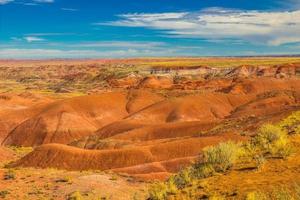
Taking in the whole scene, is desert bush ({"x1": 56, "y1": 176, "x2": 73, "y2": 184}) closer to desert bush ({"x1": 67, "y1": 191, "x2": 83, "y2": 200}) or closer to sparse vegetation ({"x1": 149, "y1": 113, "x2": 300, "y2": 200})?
desert bush ({"x1": 67, "y1": 191, "x2": 83, "y2": 200})

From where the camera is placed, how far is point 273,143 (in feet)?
56.7

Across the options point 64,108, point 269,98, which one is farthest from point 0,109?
point 269,98

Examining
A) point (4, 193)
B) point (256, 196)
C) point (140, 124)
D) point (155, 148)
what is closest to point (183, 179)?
point (256, 196)

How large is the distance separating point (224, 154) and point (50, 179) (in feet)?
56.9

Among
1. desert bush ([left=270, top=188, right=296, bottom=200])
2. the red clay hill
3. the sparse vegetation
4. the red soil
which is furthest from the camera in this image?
the red soil

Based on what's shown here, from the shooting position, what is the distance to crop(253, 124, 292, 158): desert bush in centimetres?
1588

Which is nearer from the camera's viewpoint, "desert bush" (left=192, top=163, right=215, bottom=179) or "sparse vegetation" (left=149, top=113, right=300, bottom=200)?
"sparse vegetation" (left=149, top=113, right=300, bottom=200)

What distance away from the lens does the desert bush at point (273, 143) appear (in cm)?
1588

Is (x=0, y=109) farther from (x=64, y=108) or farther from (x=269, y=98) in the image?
(x=269, y=98)

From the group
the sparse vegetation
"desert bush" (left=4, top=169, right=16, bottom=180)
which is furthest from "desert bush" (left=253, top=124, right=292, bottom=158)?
"desert bush" (left=4, top=169, right=16, bottom=180)

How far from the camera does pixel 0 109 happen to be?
10112cm

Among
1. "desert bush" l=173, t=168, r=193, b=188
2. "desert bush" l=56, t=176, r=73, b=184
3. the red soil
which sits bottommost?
the red soil

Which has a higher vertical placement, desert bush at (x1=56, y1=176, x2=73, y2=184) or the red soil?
desert bush at (x1=56, y1=176, x2=73, y2=184)

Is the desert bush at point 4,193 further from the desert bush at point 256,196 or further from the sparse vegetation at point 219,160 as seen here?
the desert bush at point 256,196
